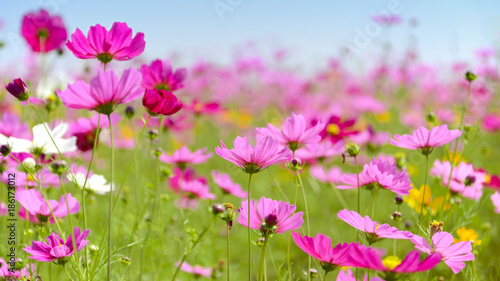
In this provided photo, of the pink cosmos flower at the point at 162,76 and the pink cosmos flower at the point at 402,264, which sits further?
the pink cosmos flower at the point at 162,76

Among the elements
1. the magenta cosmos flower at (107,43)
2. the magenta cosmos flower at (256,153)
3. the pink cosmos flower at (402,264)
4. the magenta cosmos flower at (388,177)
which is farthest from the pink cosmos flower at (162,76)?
the pink cosmos flower at (402,264)

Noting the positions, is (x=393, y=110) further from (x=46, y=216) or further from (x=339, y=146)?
(x=46, y=216)

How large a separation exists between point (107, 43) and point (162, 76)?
8.5 inches

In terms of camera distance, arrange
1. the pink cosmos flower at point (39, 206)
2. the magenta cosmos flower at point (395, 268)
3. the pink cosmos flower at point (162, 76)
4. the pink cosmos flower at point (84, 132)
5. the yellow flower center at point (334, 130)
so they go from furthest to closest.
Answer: the yellow flower center at point (334, 130)
the pink cosmos flower at point (84, 132)
the pink cosmos flower at point (162, 76)
the pink cosmos flower at point (39, 206)
the magenta cosmos flower at point (395, 268)

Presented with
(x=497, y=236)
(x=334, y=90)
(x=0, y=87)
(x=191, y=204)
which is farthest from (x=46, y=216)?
(x=334, y=90)

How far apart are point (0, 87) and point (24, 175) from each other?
86 centimetres

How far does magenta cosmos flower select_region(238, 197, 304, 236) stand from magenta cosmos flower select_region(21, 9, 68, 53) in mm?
814

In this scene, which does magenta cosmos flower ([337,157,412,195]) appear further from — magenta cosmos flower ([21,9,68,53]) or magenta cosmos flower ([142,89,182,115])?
magenta cosmos flower ([21,9,68,53])

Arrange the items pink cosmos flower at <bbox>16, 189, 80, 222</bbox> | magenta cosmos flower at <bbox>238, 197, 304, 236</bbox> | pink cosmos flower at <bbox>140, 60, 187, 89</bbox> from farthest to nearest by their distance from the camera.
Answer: pink cosmos flower at <bbox>140, 60, 187, 89</bbox>, pink cosmos flower at <bbox>16, 189, 80, 222</bbox>, magenta cosmos flower at <bbox>238, 197, 304, 236</bbox>

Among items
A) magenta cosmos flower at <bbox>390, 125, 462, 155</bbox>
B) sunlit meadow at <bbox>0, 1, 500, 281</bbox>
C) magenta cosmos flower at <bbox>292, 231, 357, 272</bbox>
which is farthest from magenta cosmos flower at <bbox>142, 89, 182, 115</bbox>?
magenta cosmos flower at <bbox>390, 125, 462, 155</bbox>

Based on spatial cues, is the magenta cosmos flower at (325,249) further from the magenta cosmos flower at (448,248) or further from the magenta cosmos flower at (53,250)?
the magenta cosmos flower at (53,250)

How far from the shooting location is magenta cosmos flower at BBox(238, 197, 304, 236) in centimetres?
53

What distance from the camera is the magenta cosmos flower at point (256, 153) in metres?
0.56

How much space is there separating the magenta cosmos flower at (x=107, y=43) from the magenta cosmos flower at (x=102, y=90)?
0.09 metres
